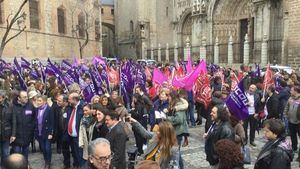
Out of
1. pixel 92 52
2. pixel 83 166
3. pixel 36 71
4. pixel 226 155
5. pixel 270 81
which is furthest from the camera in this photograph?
pixel 92 52

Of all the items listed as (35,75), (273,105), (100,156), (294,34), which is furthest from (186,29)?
(100,156)

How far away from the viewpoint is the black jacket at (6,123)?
6.98 meters

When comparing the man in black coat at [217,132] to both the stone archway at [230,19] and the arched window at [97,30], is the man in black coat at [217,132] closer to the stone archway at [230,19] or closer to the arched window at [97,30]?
the stone archway at [230,19]

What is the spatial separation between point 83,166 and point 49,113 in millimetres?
1355

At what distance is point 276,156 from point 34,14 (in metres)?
34.5

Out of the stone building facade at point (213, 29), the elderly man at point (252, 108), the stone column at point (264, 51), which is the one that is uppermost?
the stone building facade at point (213, 29)

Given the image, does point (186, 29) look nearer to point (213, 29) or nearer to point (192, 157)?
point (213, 29)

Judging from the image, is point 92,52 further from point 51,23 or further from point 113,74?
point 113,74

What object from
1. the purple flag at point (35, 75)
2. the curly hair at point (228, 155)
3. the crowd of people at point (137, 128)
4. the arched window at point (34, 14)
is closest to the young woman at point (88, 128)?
the crowd of people at point (137, 128)

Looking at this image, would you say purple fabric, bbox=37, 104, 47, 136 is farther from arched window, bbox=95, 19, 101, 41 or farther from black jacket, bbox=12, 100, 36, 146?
arched window, bbox=95, 19, 101, 41

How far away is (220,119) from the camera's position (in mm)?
5309

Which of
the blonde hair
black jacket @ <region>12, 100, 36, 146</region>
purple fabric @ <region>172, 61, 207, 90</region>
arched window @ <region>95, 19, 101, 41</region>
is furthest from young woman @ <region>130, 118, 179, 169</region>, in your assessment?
arched window @ <region>95, 19, 101, 41</region>

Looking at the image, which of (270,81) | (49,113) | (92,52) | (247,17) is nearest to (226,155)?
(49,113)

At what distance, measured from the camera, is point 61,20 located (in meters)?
40.0
